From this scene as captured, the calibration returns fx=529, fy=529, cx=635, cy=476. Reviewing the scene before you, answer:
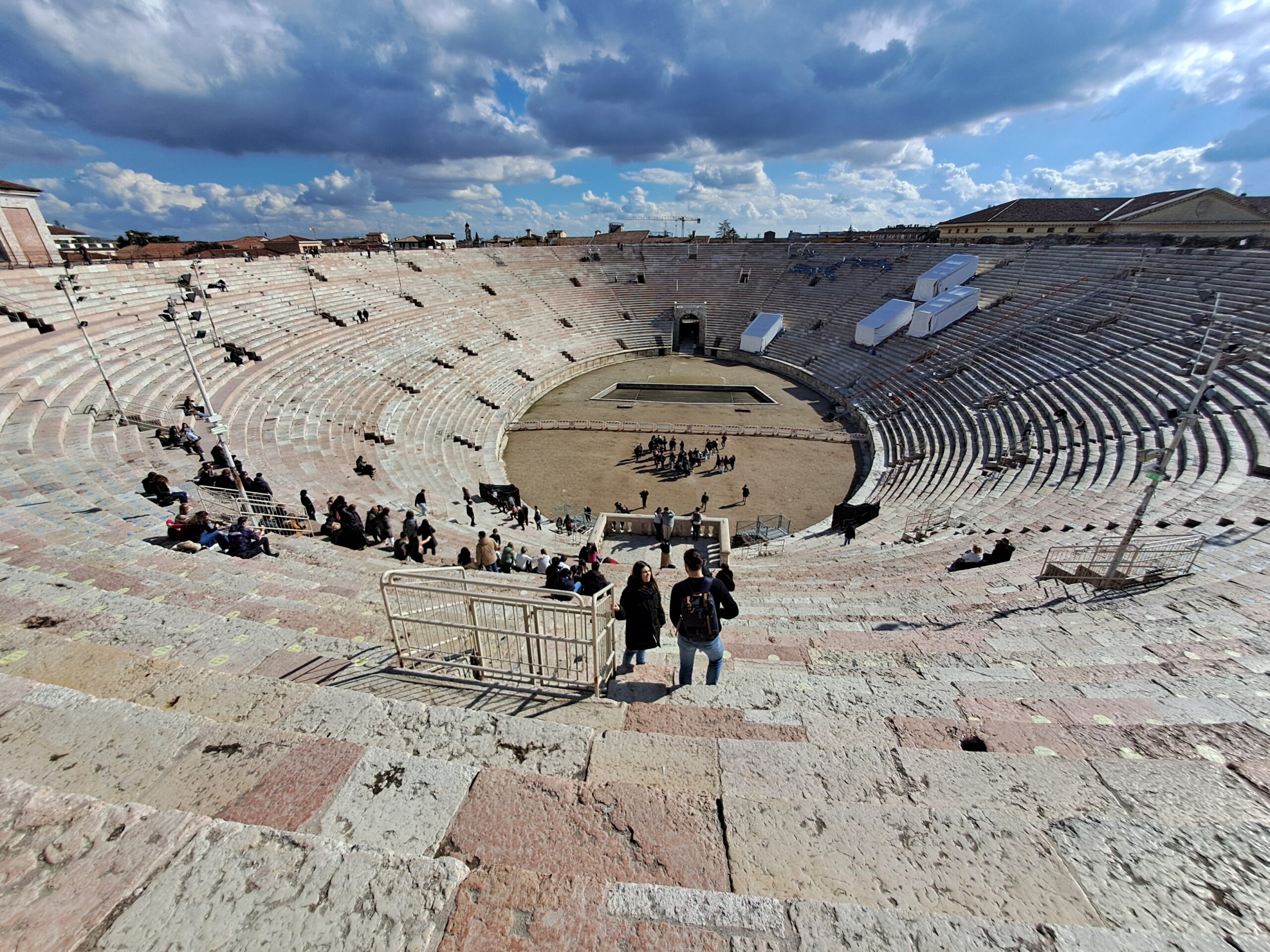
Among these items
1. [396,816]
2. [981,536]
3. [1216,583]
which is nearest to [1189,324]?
[981,536]

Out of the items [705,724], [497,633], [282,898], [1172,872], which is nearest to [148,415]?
[497,633]

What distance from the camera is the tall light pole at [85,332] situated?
1480 cm

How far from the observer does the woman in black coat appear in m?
5.23

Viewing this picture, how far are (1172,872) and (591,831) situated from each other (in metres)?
2.76

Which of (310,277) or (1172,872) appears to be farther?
(310,277)

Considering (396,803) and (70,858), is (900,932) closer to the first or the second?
(396,803)

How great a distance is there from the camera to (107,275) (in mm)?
22203

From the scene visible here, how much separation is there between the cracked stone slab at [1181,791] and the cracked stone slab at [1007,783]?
0.11 metres

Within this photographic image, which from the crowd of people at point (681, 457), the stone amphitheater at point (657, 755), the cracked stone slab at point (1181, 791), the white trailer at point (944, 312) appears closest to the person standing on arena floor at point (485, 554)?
the stone amphitheater at point (657, 755)

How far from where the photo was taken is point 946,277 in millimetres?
36500

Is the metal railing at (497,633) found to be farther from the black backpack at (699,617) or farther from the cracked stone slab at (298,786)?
the cracked stone slab at (298,786)

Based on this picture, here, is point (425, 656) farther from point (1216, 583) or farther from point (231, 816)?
point (1216, 583)

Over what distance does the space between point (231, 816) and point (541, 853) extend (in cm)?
154

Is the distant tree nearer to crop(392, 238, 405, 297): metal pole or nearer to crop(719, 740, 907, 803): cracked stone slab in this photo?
crop(392, 238, 405, 297): metal pole
